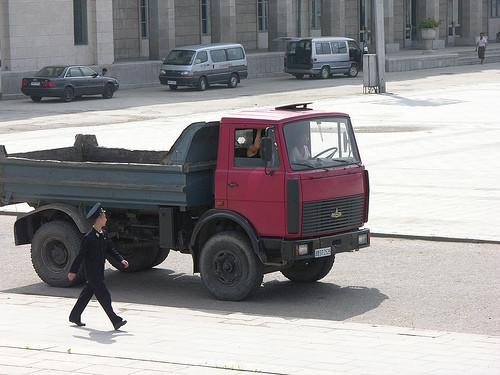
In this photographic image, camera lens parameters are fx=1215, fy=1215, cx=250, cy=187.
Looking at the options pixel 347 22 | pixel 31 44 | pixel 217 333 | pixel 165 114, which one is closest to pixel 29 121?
pixel 165 114

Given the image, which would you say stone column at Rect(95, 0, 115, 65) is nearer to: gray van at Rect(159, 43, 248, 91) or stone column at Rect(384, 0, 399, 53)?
gray van at Rect(159, 43, 248, 91)

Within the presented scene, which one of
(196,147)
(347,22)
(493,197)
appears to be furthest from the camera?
(347,22)

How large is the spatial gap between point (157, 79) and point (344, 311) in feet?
139

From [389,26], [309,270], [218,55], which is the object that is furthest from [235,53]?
[309,270]

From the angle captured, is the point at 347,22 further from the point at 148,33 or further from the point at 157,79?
the point at 157,79

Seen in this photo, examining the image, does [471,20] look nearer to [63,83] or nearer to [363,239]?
[63,83]

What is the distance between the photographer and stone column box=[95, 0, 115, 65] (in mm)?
52312

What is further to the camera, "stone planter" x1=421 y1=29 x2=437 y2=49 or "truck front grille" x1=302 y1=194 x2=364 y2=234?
"stone planter" x1=421 y1=29 x2=437 y2=49

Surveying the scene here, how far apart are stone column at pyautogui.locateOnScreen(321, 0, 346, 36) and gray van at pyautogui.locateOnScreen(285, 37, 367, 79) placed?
9825 mm

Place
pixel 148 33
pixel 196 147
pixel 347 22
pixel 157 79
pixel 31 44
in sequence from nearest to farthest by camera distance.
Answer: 1. pixel 196 147
2. pixel 31 44
3. pixel 157 79
4. pixel 148 33
5. pixel 347 22

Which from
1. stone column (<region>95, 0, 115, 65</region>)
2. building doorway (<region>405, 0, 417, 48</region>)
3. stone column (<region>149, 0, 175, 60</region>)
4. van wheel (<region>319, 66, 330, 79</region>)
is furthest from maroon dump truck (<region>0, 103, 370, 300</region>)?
building doorway (<region>405, 0, 417, 48</region>)

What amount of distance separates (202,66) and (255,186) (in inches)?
1472

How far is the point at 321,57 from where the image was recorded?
56.2 metres

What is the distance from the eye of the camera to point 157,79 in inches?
2148
